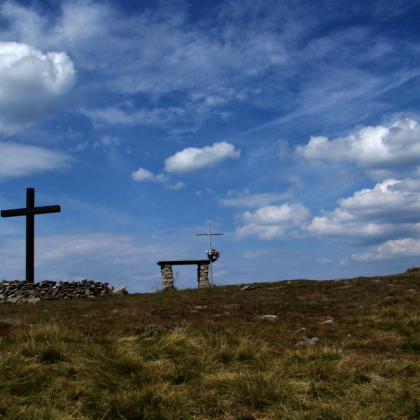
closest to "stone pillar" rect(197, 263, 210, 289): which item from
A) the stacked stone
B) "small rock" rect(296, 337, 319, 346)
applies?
the stacked stone

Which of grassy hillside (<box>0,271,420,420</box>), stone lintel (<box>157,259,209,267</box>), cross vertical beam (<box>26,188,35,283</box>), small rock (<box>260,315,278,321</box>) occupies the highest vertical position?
cross vertical beam (<box>26,188,35,283</box>)

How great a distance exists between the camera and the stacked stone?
57.6 feet

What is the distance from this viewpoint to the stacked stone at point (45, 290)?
17562 mm

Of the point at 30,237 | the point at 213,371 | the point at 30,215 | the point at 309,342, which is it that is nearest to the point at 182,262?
the point at 30,237

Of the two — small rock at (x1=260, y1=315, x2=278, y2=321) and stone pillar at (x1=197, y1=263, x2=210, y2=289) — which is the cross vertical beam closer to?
stone pillar at (x1=197, y1=263, x2=210, y2=289)

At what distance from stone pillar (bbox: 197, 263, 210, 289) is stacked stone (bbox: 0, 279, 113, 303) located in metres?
6.23

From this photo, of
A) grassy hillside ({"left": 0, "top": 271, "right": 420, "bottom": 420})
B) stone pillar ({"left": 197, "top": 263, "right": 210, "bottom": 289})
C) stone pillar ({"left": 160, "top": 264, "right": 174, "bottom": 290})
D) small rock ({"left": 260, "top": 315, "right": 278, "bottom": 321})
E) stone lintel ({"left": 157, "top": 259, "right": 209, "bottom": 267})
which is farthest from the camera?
stone pillar ({"left": 197, "top": 263, "right": 210, "bottom": 289})

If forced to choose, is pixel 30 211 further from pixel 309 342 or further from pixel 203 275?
pixel 309 342

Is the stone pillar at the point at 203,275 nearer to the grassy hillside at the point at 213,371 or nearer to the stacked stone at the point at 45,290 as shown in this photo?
the stacked stone at the point at 45,290

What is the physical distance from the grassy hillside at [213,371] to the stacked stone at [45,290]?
10507mm

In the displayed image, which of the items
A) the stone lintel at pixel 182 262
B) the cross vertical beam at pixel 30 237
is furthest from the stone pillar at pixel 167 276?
the cross vertical beam at pixel 30 237

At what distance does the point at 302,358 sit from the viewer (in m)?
5.83

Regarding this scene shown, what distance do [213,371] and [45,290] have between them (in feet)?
49.7

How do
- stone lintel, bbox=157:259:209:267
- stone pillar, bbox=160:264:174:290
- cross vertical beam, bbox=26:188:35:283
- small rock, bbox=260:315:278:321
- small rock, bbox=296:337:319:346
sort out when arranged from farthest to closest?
stone lintel, bbox=157:259:209:267 → stone pillar, bbox=160:264:174:290 → cross vertical beam, bbox=26:188:35:283 → small rock, bbox=260:315:278:321 → small rock, bbox=296:337:319:346
